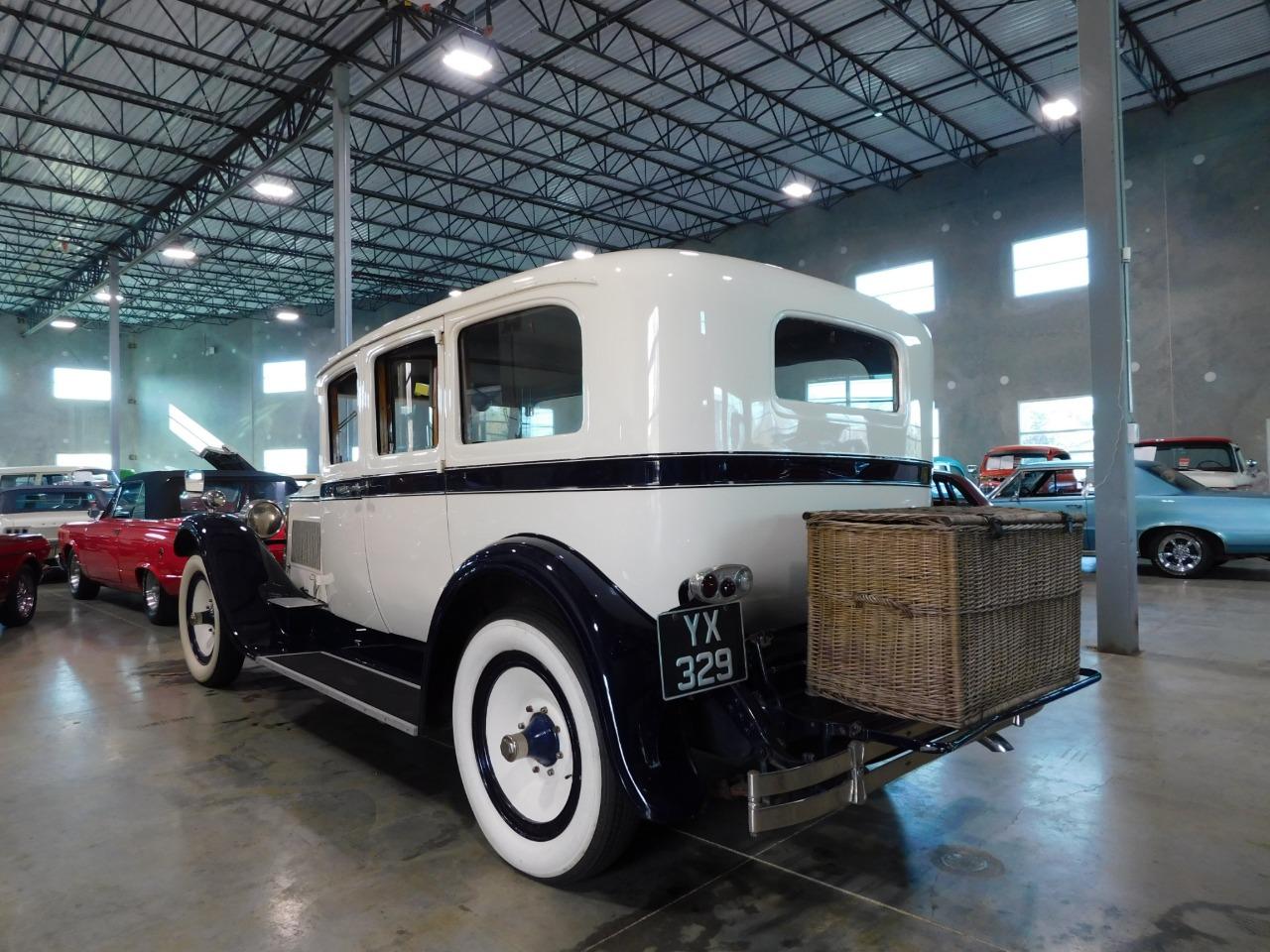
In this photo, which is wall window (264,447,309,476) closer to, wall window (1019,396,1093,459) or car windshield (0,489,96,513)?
car windshield (0,489,96,513)

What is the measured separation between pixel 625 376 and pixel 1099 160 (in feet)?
17.5

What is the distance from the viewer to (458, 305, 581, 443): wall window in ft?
8.83

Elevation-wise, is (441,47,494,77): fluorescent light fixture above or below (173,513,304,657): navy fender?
above

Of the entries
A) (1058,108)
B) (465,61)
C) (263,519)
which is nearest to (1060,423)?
(1058,108)

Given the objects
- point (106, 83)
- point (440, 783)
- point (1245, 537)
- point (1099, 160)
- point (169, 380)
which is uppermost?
point (106, 83)

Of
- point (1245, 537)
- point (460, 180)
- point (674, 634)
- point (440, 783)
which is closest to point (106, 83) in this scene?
point (460, 180)

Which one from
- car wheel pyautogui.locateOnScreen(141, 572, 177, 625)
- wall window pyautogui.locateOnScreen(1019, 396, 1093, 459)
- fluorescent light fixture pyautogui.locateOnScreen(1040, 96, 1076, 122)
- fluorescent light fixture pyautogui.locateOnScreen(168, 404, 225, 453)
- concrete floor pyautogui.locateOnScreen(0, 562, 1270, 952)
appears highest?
fluorescent light fixture pyautogui.locateOnScreen(1040, 96, 1076, 122)

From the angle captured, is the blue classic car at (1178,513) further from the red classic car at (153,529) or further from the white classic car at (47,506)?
the white classic car at (47,506)

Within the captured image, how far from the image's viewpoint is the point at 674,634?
2.23 meters

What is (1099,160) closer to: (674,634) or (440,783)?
(674,634)

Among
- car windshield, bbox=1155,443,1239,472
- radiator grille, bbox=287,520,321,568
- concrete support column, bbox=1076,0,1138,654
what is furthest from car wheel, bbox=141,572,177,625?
car windshield, bbox=1155,443,1239,472

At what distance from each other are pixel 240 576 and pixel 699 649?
321 cm

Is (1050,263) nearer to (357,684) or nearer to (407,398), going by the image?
(407,398)

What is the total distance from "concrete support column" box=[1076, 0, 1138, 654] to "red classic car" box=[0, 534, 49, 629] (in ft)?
29.4
